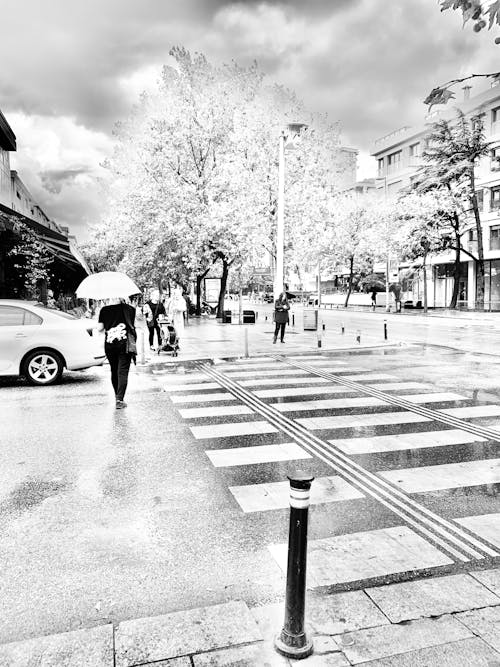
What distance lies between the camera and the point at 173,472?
5922 mm

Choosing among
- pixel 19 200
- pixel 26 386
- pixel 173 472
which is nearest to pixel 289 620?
pixel 173 472

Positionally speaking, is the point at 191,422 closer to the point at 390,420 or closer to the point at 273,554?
the point at 390,420

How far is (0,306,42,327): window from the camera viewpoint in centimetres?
1101

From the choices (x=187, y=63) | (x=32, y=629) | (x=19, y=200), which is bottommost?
(x=32, y=629)

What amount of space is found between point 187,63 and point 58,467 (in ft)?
89.8

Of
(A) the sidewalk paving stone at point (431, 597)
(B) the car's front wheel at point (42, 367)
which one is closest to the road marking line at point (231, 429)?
(A) the sidewalk paving stone at point (431, 597)

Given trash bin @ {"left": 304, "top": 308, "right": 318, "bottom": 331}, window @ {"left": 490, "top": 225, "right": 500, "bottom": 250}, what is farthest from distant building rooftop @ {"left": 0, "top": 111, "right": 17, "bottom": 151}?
window @ {"left": 490, "top": 225, "right": 500, "bottom": 250}

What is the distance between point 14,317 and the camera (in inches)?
434

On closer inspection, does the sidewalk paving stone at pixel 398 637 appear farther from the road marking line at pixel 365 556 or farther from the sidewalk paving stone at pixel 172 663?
the sidewalk paving stone at pixel 172 663

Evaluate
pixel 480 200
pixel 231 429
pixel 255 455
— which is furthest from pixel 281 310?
pixel 480 200

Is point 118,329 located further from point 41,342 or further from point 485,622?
point 485,622

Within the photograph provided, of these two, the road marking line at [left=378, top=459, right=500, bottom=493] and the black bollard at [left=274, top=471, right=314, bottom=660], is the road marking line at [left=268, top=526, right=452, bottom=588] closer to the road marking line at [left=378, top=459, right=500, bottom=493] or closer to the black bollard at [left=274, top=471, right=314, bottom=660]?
the black bollard at [left=274, top=471, right=314, bottom=660]

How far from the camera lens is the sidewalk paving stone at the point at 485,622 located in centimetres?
305

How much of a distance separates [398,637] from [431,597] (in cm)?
49
